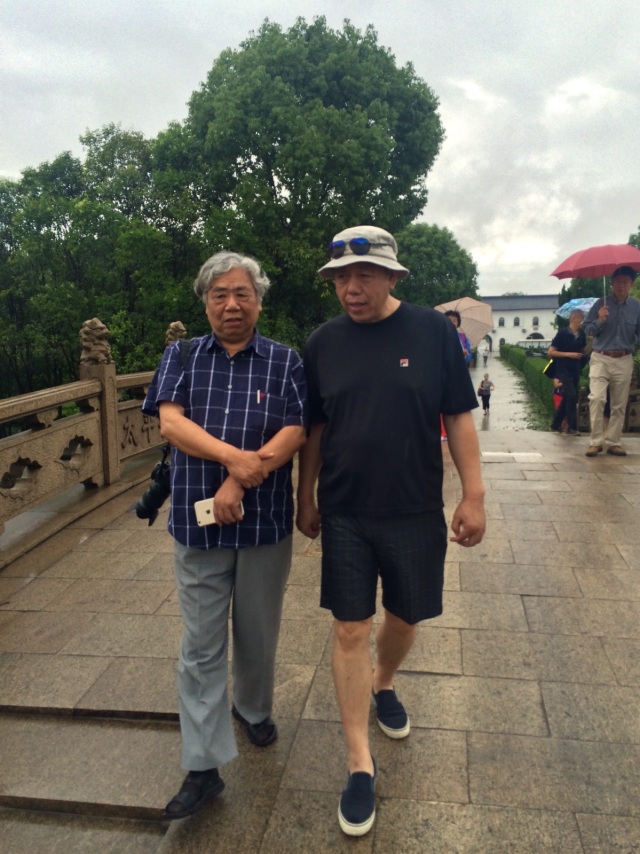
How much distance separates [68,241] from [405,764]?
20.1 meters

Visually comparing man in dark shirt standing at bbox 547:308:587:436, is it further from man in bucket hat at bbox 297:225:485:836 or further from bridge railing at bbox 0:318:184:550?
man in bucket hat at bbox 297:225:485:836

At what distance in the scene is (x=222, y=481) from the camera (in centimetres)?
232

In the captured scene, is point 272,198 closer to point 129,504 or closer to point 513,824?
point 129,504

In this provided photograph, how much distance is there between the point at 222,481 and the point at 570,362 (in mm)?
8513

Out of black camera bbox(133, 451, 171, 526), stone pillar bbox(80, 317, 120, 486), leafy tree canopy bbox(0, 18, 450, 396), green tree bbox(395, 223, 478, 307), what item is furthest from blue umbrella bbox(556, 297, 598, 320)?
green tree bbox(395, 223, 478, 307)

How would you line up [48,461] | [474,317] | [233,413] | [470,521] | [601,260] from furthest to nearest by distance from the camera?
[474,317]
[601,260]
[48,461]
[470,521]
[233,413]

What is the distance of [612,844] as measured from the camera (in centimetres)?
206

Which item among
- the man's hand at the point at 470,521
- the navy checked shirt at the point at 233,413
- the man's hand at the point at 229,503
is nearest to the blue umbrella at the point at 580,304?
the man's hand at the point at 470,521

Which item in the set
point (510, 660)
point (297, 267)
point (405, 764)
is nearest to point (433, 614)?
point (405, 764)

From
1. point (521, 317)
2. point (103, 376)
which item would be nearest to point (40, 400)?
point (103, 376)

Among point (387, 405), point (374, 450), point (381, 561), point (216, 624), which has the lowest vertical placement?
point (216, 624)

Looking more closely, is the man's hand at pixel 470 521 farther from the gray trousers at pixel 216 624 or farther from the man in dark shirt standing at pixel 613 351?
the man in dark shirt standing at pixel 613 351

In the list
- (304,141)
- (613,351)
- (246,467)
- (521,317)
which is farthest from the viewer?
(521,317)

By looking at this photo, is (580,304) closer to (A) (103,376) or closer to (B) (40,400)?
(A) (103,376)
